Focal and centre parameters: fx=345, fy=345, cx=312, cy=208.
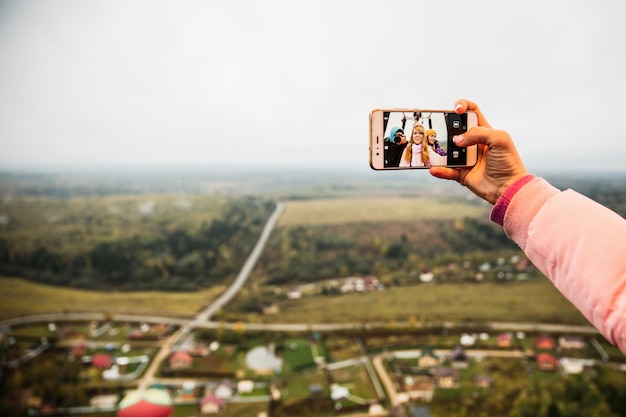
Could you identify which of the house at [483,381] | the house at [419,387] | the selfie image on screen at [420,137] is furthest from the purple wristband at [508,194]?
the house at [483,381]

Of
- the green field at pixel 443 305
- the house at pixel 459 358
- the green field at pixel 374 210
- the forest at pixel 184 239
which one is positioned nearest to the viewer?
the house at pixel 459 358

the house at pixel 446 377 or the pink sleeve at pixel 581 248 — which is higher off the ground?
the pink sleeve at pixel 581 248

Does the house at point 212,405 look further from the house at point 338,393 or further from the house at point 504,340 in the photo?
the house at point 504,340

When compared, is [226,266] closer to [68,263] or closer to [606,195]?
[68,263]

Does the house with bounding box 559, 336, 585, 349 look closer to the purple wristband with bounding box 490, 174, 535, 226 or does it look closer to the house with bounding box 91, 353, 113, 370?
the purple wristband with bounding box 490, 174, 535, 226

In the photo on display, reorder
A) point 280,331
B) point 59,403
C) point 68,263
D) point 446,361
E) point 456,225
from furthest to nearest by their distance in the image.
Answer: point 456,225 → point 68,263 → point 280,331 → point 446,361 → point 59,403

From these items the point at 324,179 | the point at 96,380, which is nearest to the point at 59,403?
the point at 96,380

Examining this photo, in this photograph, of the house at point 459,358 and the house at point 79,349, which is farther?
the house at point 79,349

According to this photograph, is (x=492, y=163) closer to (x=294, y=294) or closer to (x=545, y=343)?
(x=545, y=343)
